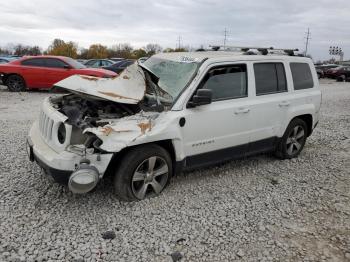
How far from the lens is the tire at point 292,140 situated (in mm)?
5801

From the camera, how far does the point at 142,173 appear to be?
4.12m

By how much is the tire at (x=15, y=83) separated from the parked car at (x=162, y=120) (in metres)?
9.05

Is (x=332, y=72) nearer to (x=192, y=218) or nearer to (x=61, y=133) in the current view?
(x=192, y=218)

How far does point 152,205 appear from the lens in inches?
163

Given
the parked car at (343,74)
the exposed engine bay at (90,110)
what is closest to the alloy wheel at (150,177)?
the exposed engine bay at (90,110)

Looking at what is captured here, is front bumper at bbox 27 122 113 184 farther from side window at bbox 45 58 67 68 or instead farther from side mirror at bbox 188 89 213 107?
side window at bbox 45 58 67 68

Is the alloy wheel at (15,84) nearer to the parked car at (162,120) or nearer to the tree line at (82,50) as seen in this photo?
the parked car at (162,120)

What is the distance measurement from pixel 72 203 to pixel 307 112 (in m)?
4.06

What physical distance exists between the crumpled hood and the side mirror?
62 centimetres

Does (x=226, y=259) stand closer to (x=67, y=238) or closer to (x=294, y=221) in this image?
(x=294, y=221)

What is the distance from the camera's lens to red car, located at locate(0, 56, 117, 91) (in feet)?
42.3

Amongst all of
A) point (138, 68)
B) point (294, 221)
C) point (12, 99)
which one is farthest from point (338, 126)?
point (12, 99)

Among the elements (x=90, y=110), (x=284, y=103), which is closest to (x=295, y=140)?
(x=284, y=103)

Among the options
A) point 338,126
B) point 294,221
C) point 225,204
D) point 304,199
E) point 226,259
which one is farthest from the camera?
point 338,126
